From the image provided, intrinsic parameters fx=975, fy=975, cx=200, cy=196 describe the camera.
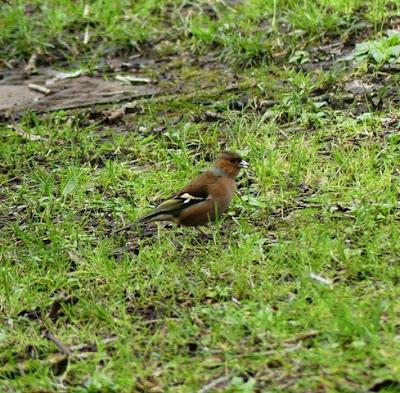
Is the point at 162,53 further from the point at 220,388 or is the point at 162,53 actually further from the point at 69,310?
the point at 220,388

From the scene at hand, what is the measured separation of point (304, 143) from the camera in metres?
7.15

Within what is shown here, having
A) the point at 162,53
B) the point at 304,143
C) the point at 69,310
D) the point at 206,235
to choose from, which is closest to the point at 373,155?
the point at 304,143

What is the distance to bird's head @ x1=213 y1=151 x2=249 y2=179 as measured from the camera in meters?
6.33

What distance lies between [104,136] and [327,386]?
4.30 meters

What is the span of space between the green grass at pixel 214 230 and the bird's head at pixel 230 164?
0.29m

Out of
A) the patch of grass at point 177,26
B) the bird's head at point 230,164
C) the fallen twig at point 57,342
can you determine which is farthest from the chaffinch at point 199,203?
the patch of grass at point 177,26

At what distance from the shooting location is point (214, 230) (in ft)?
20.3

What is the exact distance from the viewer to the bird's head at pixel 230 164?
6328 mm

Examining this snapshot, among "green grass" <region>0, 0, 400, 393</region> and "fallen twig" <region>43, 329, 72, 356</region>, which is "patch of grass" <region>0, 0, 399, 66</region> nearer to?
"green grass" <region>0, 0, 400, 393</region>

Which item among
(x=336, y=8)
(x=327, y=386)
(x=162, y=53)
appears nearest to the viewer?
(x=327, y=386)

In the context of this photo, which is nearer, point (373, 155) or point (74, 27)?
point (373, 155)

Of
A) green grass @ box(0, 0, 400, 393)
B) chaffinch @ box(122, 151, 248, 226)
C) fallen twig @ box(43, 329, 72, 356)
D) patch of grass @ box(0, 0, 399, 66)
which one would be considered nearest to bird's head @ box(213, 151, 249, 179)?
chaffinch @ box(122, 151, 248, 226)

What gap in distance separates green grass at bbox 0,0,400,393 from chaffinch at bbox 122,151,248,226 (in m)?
0.14

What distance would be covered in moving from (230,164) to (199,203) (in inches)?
16.3
